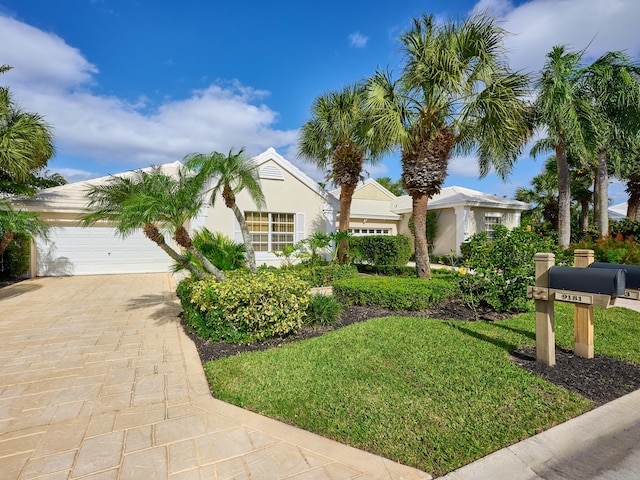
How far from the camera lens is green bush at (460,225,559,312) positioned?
6.66m

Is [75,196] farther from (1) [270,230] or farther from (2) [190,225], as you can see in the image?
(1) [270,230]

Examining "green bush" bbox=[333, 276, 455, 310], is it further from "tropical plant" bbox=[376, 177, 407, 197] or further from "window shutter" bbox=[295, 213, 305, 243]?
"tropical plant" bbox=[376, 177, 407, 197]

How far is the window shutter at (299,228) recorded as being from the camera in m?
13.2

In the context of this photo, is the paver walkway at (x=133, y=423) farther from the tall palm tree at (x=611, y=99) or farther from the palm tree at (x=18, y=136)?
the tall palm tree at (x=611, y=99)

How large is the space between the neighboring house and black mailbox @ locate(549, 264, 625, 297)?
1235cm

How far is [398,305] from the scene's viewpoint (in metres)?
7.35

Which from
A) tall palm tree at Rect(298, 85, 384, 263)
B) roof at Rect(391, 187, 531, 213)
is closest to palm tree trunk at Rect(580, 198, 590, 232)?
roof at Rect(391, 187, 531, 213)

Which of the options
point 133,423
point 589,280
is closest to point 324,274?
point 589,280

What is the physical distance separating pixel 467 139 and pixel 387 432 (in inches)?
425

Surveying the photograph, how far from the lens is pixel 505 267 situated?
6.75m

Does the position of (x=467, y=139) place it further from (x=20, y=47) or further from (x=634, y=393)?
(x=20, y=47)

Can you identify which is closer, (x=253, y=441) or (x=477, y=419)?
(x=253, y=441)

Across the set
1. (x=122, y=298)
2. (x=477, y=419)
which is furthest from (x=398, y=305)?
(x=122, y=298)

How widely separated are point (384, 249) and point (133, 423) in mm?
14212
